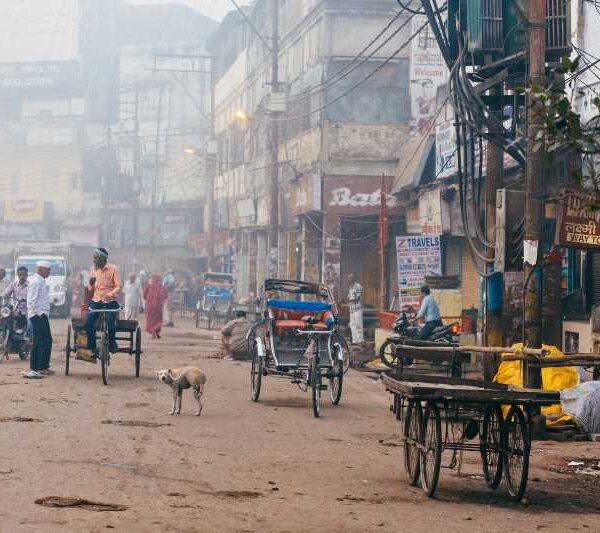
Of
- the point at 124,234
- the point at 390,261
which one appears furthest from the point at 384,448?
the point at 124,234

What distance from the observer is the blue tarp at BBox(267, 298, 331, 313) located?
1698 cm

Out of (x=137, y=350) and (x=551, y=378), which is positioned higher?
(x=137, y=350)

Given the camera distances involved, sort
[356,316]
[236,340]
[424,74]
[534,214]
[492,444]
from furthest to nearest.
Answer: [424,74], [356,316], [236,340], [534,214], [492,444]

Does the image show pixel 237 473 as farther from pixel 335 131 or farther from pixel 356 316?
pixel 335 131

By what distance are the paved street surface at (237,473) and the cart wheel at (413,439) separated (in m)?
0.19

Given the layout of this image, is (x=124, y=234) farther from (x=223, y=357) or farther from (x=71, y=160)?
(x=223, y=357)

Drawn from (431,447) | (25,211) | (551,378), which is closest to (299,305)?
(551,378)

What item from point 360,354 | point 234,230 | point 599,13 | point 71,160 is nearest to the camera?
point 599,13

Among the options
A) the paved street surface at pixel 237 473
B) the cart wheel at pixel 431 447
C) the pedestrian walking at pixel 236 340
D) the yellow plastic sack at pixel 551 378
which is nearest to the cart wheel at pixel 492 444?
the paved street surface at pixel 237 473

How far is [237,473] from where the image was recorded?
9.58 m

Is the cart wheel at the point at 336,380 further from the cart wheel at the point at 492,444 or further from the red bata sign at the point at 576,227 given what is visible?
the cart wheel at the point at 492,444

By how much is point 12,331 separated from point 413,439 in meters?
12.6

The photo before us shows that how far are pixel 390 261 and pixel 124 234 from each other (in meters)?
42.3

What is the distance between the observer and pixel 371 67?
120 ft
